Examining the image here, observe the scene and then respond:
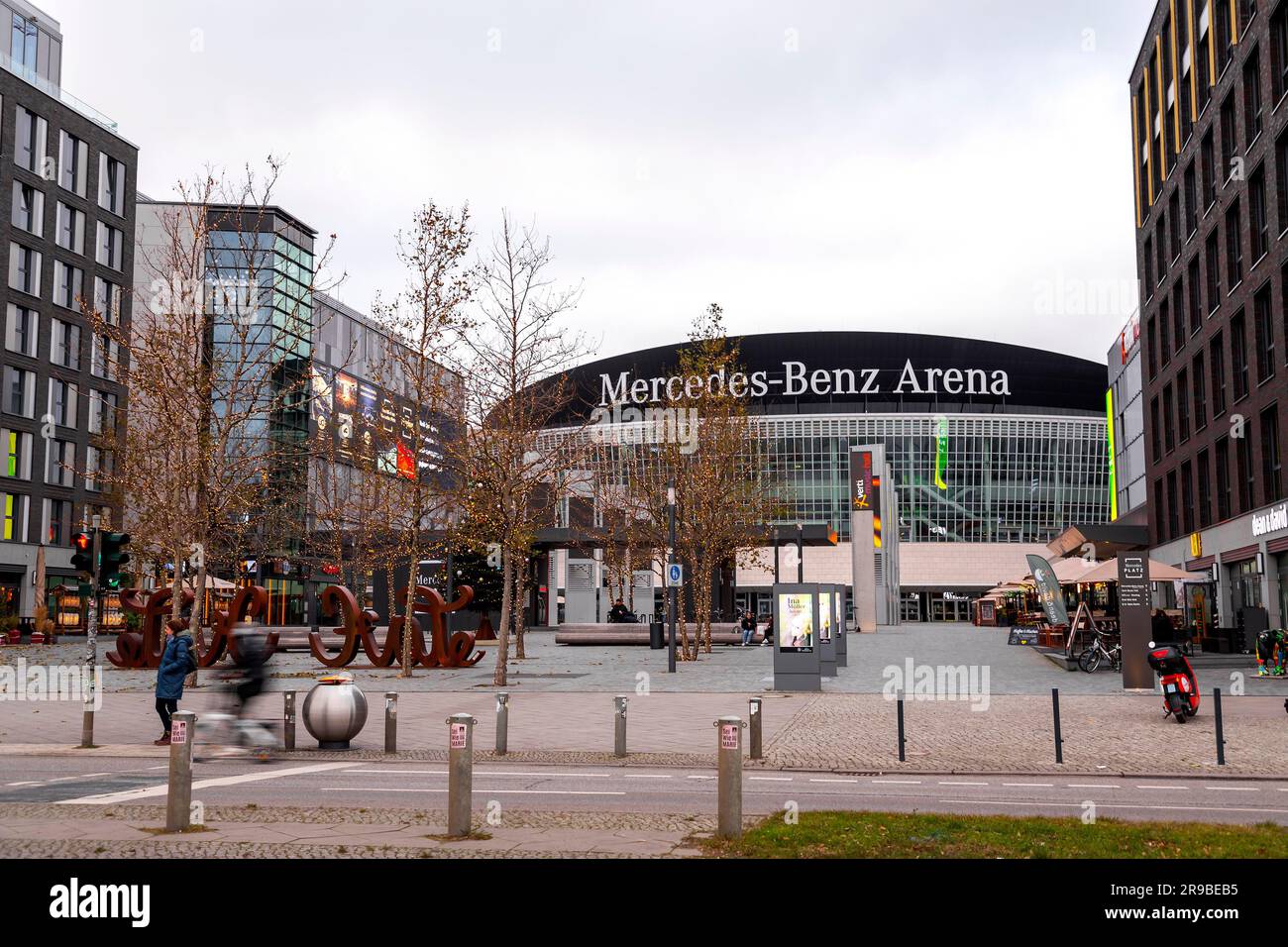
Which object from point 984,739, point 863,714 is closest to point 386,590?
point 863,714

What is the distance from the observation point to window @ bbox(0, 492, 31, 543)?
2502 inches

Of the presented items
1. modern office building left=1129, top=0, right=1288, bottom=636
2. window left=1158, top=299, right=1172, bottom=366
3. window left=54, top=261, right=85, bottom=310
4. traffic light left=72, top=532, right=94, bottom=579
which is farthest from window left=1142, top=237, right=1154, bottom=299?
window left=54, top=261, right=85, bottom=310

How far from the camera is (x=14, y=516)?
64250mm

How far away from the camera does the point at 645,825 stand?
9.78m

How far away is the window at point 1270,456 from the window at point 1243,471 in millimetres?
2166

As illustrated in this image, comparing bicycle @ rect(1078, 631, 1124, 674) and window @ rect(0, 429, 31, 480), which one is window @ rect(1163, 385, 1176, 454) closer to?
bicycle @ rect(1078, 631, 1124, 674)

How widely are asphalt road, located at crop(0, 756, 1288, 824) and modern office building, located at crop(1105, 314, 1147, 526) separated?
61.1m

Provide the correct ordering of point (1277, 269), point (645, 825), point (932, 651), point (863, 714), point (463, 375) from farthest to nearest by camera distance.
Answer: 1. point (932, 651)
2. point (1277, 269)
3. point (463, 375)
4. point (863, 714)
5. point (645, 825)

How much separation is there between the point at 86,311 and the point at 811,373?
290ft

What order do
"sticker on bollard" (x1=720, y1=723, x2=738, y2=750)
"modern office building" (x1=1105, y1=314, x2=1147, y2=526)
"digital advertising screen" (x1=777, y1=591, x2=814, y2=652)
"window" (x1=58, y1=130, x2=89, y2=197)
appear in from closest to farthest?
1. "sticker on bollard" (x1=720, y1=723, x2=738, y2=750)
2. "digital advertising screen" (x1=777, y1=591, x2=814, y2=652)
3. "window" (x1=58, y1=130, x2=89, y2=197)
4. "modern office building" (x1=1105, y1=314, x2=1147, y2=526)

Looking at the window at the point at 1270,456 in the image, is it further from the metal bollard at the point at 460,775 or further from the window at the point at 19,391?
the window at the point at 19,391

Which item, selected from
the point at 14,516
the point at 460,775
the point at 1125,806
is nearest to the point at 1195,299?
the point at 1125,806

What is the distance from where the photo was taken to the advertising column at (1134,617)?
972 inches
